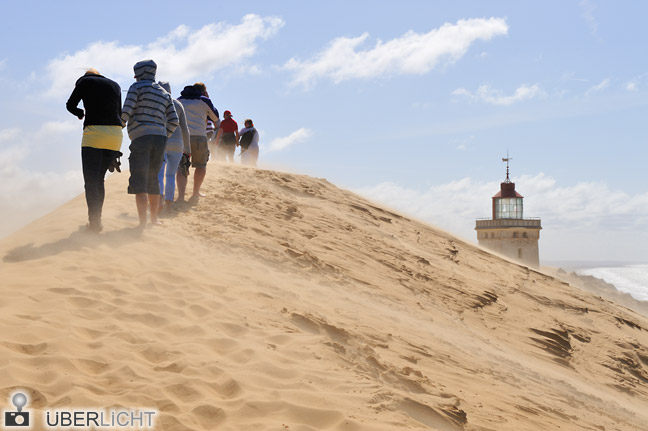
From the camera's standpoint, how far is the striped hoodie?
7215mm

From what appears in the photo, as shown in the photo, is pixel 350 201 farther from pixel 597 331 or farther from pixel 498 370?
pixel 498 370

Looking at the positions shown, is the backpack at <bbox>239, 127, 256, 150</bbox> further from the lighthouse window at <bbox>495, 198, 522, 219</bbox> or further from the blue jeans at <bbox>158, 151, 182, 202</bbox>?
the lighthouse window at <bbox>495, 198, 522, 219</bbox>

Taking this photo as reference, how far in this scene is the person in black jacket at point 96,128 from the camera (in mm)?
6766

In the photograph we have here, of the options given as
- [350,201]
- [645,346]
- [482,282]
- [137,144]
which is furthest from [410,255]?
[137,144]

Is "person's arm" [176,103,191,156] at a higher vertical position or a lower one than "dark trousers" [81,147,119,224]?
higher

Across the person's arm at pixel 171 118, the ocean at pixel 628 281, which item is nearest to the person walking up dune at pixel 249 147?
the person's arm at pixel 171 118

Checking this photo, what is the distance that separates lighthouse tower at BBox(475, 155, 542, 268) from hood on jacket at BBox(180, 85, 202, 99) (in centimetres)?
2890

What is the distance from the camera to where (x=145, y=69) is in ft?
24.0

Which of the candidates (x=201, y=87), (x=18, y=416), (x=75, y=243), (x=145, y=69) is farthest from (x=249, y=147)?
(x=18, y=416)

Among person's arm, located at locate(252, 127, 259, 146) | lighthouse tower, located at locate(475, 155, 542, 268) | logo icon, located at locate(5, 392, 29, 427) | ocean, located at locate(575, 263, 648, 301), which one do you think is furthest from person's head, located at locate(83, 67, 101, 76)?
ocean, located at locate(575, 263, 648, 301)

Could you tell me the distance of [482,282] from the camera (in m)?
10.1

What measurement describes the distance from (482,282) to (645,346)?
115 inches

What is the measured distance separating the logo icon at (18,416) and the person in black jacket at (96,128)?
11.4ft

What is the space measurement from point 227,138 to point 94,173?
781 cm
